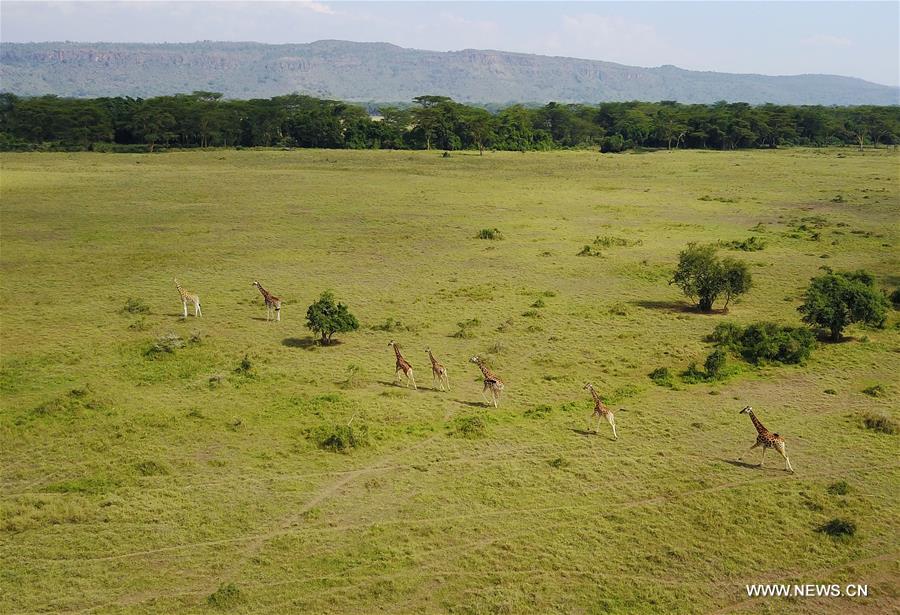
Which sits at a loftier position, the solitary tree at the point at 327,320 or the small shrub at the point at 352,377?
the solitary tree at the point at 327,320

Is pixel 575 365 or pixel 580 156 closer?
pixel 575 365

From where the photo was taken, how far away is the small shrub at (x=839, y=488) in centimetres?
1455

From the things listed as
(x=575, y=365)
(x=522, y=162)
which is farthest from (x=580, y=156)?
(x=575, y=365)

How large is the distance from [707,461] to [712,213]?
38.4m

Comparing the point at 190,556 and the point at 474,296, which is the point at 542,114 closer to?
the point at 474,296

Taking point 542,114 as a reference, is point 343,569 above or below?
below

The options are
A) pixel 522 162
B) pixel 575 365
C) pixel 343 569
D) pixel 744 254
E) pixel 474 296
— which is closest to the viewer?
pixel 343 569

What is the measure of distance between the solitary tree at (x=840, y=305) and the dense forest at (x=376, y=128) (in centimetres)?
7135

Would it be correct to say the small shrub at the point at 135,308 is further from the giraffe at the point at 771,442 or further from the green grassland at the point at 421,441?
the giraffe at the point at 771,442

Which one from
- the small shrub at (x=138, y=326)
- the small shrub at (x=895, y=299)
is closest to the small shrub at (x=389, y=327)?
the small shrub at (x=138, y=326)

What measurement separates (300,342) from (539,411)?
8.99 metres

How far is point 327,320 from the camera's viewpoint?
76.6ft

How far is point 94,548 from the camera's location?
1294 cm

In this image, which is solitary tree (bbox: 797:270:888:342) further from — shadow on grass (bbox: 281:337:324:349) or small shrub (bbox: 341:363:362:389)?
shadow on grass (bbox: 281:337:324:349)
